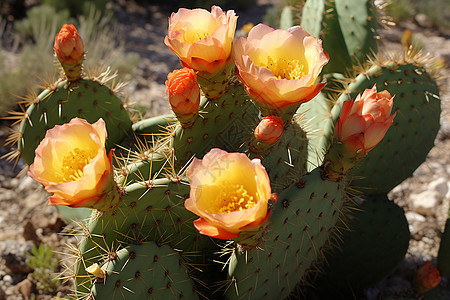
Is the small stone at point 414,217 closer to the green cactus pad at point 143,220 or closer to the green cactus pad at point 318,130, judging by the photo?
the green cactus pad at point 318,130

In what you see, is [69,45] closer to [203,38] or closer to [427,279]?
[203,38]

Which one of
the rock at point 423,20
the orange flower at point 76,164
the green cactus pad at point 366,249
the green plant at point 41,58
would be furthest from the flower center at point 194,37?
the rock at point 423,20

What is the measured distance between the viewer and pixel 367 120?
1073 millimetres

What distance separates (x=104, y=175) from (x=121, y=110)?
899 millimetres

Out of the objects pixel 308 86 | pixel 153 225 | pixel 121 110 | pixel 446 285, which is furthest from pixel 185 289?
pixel 446 285

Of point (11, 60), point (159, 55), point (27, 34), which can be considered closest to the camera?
point (11, 60)

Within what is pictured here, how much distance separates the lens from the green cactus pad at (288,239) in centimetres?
120

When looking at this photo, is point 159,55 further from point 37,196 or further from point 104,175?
point 104,175

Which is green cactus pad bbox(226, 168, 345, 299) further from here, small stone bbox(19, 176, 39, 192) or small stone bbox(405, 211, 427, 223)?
small stone bbox(19, 176, 39, 192)

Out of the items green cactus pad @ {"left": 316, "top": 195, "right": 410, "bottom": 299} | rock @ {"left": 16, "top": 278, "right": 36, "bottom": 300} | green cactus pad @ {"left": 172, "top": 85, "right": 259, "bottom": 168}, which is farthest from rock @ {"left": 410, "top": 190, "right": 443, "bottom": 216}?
rock @ {"left": 16, "top": 278, "right": 36, "bottom": 300}

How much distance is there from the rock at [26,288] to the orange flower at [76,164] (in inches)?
49.0

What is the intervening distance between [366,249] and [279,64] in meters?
1.21

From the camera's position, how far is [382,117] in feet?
3.50

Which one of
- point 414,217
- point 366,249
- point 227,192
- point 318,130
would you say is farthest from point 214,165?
point 414,217
